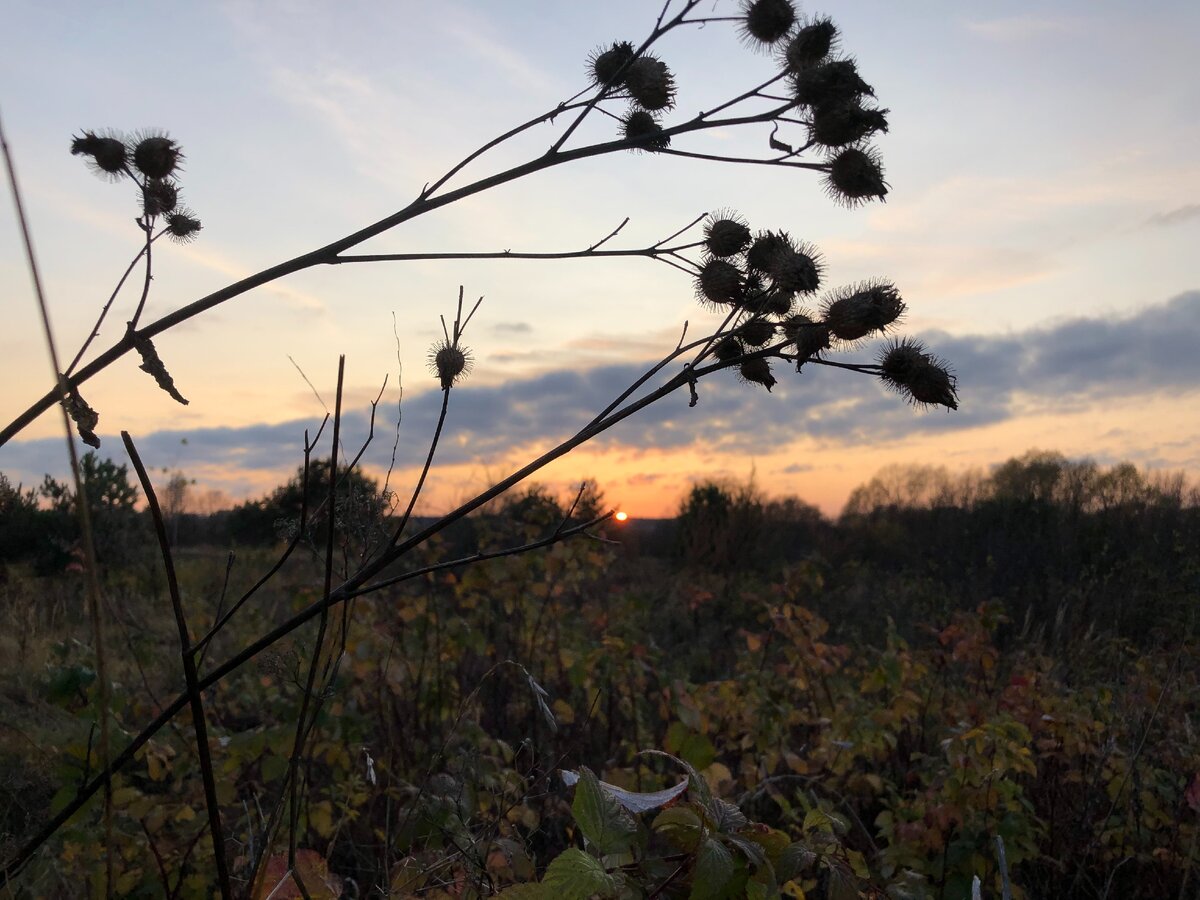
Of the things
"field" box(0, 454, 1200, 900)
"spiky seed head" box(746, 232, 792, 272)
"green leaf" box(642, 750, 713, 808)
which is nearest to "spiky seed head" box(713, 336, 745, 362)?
"spiky seed head" box(746, 232, 792, 272)

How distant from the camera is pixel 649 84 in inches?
69.1

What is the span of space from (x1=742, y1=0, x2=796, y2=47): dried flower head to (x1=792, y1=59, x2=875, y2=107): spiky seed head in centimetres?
23

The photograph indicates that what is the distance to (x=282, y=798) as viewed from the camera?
1.17 metres

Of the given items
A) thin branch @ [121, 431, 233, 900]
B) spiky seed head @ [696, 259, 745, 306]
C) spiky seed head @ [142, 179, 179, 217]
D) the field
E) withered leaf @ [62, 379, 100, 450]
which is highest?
spiky seed head @ [142, 179, 179, 217]

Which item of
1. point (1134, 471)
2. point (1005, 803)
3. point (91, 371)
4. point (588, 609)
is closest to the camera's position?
point (91, 371)

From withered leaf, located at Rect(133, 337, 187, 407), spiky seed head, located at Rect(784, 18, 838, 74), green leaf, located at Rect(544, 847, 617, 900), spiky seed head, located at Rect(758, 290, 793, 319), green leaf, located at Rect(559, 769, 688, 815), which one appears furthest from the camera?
spiky seed head, located at Rect(784, 18, 838, 74)

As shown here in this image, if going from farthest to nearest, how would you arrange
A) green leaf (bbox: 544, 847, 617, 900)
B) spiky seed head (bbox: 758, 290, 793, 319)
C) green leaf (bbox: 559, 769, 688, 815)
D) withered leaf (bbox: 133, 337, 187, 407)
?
spiky seed head (bbox: 758, 290, 793, 319), withered leaf (bbox: 133, 337, 187, 407), green leaf (bbox: 559, 769, 688, 815), green leaf (bbox: 544, 847, 617, 900)

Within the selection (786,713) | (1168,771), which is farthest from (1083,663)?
(786,713)

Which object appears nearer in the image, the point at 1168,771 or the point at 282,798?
the point at 282,798

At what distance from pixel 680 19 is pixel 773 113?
0.29 meters

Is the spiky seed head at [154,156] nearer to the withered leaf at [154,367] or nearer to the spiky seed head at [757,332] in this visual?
the withered leaf at [154,367]

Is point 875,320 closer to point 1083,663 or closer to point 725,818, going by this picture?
point 725,818

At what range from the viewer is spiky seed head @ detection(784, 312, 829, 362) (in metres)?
1.48

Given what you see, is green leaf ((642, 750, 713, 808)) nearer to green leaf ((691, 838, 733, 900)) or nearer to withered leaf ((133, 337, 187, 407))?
green leaf ((691, 838, 733, 900))
